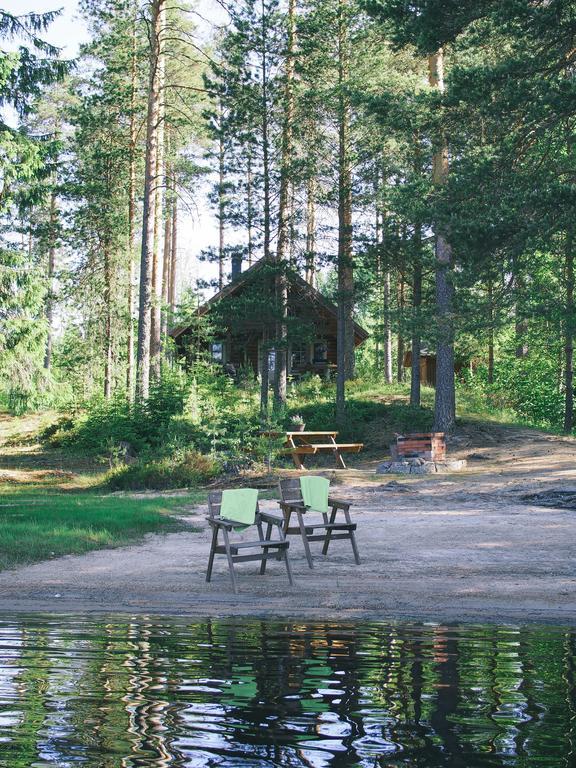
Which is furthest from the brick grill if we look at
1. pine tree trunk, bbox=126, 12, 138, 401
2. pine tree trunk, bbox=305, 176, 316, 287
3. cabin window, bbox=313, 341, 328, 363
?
cabin window, bbox=313, 341, 328, 363

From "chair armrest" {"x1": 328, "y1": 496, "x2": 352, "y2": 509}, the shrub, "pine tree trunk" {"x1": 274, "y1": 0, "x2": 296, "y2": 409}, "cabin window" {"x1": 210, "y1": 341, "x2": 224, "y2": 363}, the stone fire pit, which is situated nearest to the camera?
"chair armrest" {"x1": 328, "y1": 496, "x2": 352, "y2": 509}

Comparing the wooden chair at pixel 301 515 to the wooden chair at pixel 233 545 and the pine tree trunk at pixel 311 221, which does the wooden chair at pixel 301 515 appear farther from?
the pine tree trunk at pixel 311 221

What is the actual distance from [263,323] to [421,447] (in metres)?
9.71

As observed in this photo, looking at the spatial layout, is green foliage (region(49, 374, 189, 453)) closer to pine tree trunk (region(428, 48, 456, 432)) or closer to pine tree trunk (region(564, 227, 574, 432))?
pine tree trunk (region(428, 48, 456, 432))

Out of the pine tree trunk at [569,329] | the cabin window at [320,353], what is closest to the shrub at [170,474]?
the pine tree trunk at [569,329]

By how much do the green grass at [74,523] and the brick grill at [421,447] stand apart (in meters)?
7.29

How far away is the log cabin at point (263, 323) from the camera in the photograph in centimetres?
3105

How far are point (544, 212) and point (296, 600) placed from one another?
8.58 m

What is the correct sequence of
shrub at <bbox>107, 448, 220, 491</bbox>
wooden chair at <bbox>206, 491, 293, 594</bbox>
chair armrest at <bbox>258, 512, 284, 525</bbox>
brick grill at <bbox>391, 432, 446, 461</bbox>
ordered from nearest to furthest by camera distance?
wooden chair at <bbox>206, 491, 293, 594</bbox> → chair armrest at <bbox>258, 512, 284, 525</bbox> → shrub at <bbox>107, 448, 220, 491</bbox> → brick grill at <bbox>391, 432, 446, 461</bbox>

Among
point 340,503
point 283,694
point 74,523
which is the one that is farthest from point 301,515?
point 283,694

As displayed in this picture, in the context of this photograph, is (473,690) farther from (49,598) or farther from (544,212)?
(544,212)

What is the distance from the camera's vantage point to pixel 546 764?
16.2 ft

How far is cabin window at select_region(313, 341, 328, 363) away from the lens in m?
43.5

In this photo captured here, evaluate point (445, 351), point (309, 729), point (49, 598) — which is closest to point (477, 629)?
point (309, 729)
